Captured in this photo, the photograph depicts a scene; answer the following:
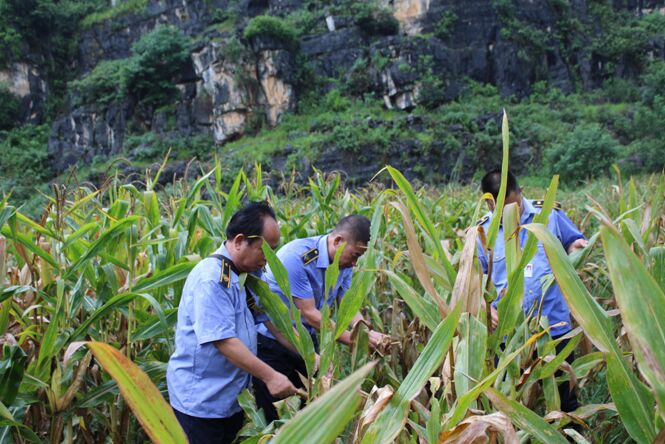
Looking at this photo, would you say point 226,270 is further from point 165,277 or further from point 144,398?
point 144,398

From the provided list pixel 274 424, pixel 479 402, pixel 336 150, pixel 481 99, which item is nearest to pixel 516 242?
pixel 479 402

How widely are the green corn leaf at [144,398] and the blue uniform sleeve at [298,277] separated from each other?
1.53 metres

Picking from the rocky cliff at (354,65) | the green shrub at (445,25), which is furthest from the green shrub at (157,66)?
the green shrub at (445,25)

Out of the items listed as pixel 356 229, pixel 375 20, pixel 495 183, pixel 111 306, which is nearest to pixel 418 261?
pixel 111 306

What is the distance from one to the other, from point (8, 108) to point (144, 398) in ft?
114

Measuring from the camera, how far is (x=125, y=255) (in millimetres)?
1913

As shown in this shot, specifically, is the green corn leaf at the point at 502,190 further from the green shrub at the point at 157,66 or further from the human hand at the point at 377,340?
the green shrub at the point at 157,66

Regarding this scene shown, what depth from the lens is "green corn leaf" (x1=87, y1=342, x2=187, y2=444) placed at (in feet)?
1.68

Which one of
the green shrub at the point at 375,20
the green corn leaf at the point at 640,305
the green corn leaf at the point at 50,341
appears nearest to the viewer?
the green corn leaf at the point at 640,305

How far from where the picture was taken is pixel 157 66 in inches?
1112

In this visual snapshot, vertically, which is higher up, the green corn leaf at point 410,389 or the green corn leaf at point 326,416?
the green corn leaf at point 326,416

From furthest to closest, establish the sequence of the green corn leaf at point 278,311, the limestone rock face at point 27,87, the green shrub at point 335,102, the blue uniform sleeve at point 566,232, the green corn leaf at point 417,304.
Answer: the limestone rock face at point 27,87 → the green shrub at point 335,102 → the blue uniform sleeve at point 566,232 → the green corn leaf at point 278,311 → the green corn leaf at point 417,304

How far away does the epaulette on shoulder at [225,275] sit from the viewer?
1.65 metres

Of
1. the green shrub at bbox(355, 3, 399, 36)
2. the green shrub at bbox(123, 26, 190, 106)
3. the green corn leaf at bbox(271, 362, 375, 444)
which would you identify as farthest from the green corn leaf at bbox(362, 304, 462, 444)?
the green shrub at bbox(123, 26, 190, 106)
